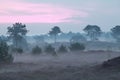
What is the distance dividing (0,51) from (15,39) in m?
52.3

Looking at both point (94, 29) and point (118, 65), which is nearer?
point (118, 65)

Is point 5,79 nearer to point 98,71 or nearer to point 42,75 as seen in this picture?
point 42,75

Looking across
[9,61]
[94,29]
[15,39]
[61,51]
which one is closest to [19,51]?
[61,51]

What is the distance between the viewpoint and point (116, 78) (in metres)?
24.8

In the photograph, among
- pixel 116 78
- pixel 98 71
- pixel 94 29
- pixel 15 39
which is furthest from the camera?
pixel 94 29

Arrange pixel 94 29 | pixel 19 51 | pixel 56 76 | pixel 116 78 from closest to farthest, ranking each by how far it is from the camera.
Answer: pixel 116 78 → pixel 56 76 → pixel 19 51 → pixel 94 29

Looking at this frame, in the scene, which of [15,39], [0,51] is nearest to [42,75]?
[0,51]

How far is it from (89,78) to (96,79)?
58 cm

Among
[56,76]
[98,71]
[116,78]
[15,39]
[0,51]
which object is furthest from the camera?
[15,39]

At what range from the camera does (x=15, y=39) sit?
311ft

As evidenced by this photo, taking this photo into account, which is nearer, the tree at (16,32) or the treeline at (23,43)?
the treeline at (23,43)

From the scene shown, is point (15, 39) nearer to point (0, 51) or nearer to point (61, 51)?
point (61, 51)

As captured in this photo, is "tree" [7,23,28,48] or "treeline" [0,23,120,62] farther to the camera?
"tree" [7,23,28,48]

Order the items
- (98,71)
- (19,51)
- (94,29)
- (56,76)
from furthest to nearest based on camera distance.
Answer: (94,29) → (19,51) → (98,71) → (56,76)
